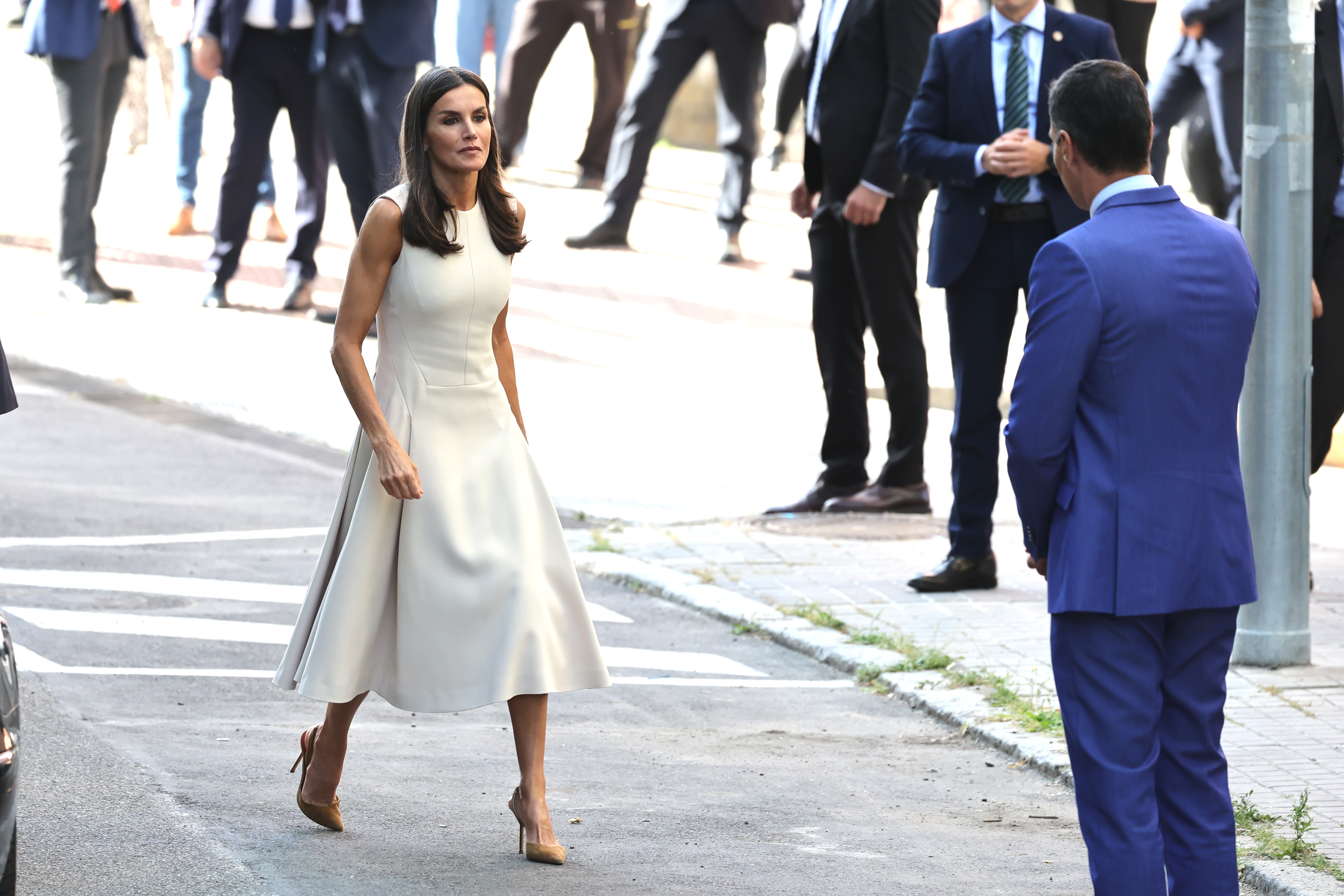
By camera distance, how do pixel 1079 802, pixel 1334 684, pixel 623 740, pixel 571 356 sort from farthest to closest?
pixel 571 356
pixel 1334 684
pixel 623 740
pixel 1079 802

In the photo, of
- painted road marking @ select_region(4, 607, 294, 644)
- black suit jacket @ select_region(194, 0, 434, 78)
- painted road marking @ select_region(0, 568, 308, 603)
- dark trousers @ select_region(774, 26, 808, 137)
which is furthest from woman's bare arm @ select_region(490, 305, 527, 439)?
dark trousers @ select_region(774, 26, 808, 137)

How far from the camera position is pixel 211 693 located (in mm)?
6477

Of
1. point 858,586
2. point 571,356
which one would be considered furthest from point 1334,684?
point 571,356

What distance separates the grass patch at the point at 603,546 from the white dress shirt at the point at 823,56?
1.76 meters

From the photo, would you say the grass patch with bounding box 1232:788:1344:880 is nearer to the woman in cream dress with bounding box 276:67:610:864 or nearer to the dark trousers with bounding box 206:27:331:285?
the woman in cream dress with bounding box 276:67:610:864

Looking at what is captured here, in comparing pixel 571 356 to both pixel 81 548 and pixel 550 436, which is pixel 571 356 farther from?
pixel 81 548

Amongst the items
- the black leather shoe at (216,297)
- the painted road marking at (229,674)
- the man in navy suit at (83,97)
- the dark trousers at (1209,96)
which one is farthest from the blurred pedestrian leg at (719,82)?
the painted road marking at (229,674)

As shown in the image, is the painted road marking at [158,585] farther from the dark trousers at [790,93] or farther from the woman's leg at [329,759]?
the dark trousers at [790,93]

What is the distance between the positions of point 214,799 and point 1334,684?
3.36 metres

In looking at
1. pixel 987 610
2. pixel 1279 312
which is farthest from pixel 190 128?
pixel 1279 312

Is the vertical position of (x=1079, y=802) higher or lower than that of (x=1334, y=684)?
higher

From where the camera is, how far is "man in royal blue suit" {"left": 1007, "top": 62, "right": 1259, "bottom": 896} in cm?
386

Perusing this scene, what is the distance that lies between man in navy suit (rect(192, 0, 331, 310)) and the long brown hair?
883 cm

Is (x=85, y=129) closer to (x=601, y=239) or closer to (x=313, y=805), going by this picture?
(x=601, y=239)
